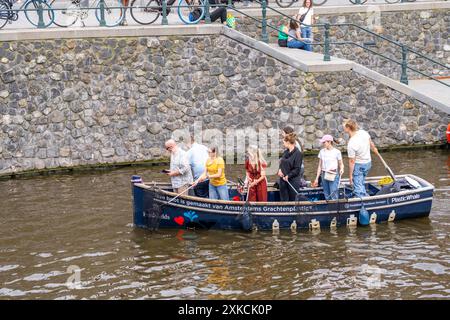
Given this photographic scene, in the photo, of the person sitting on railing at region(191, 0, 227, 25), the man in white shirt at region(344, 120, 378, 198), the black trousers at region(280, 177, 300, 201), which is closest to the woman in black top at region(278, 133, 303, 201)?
the black trousers at region(280, 177, 300, 201)

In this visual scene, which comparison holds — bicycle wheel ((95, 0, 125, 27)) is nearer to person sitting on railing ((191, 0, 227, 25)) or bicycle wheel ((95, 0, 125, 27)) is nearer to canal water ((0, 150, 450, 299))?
person sitting on railing ((191, 0, 227, 25))

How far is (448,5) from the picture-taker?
29234mm

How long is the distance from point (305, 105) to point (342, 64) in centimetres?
134

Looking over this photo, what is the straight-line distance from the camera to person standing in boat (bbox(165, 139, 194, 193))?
18.4m

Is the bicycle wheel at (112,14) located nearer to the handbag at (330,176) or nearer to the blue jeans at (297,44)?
the blue jeans at (297,44)

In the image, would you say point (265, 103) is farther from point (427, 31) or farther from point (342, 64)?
point (427, 31)

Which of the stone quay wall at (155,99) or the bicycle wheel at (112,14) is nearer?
the stone quay wall at (155,99)

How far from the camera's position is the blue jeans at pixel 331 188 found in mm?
18328

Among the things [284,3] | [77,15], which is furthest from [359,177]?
[284,3]

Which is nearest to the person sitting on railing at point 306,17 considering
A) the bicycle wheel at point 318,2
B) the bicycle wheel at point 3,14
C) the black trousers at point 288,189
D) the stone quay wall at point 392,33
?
the stone quay wall at point 392,33

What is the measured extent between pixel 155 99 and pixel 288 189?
6680mm

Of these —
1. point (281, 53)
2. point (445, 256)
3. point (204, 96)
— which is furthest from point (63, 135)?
point (445, 256)

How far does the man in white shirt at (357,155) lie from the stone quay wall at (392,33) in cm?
994
